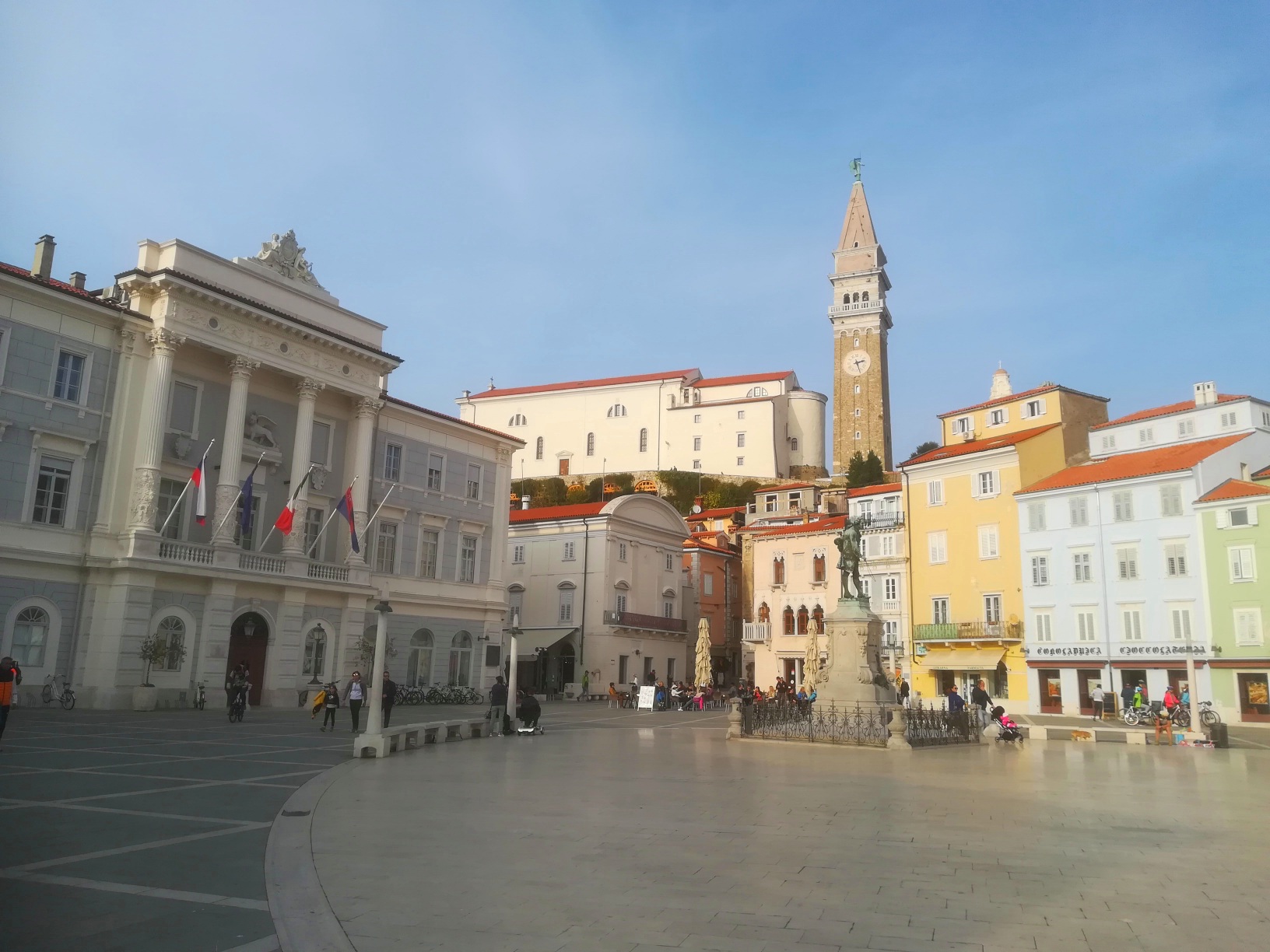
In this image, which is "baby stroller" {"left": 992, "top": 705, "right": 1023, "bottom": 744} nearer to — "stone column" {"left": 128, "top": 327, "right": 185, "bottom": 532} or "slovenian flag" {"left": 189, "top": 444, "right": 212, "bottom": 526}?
"slovenian flag" {"left": 189, "top": 444, "right": 212, "bottom": 526}

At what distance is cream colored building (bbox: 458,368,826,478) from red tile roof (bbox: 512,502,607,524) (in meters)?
42.0

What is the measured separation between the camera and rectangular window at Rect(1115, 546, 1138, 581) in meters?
40.5

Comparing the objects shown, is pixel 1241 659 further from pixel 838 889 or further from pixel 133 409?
pixel 133 409

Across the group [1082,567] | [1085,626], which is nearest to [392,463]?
[1082,567]

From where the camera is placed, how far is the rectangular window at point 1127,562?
40469 millimetres

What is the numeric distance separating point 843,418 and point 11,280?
90086 mm

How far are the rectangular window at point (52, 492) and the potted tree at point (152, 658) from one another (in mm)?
4675

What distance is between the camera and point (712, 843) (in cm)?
975

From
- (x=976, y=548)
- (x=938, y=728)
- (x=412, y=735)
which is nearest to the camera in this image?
(x=412, y=735)

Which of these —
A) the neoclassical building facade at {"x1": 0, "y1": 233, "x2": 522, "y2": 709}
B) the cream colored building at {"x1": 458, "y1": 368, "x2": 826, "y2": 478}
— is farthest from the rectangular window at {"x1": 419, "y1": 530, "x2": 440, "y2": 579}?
the cream colored building at {"x1": 458, "y1": 368, "x2": 826, "y2": 478}

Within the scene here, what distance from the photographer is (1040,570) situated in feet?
143

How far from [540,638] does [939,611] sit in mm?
22587

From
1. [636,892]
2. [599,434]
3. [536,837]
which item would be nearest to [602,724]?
[536,837]

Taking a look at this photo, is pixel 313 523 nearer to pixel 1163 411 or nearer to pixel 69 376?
pixel 69 376
